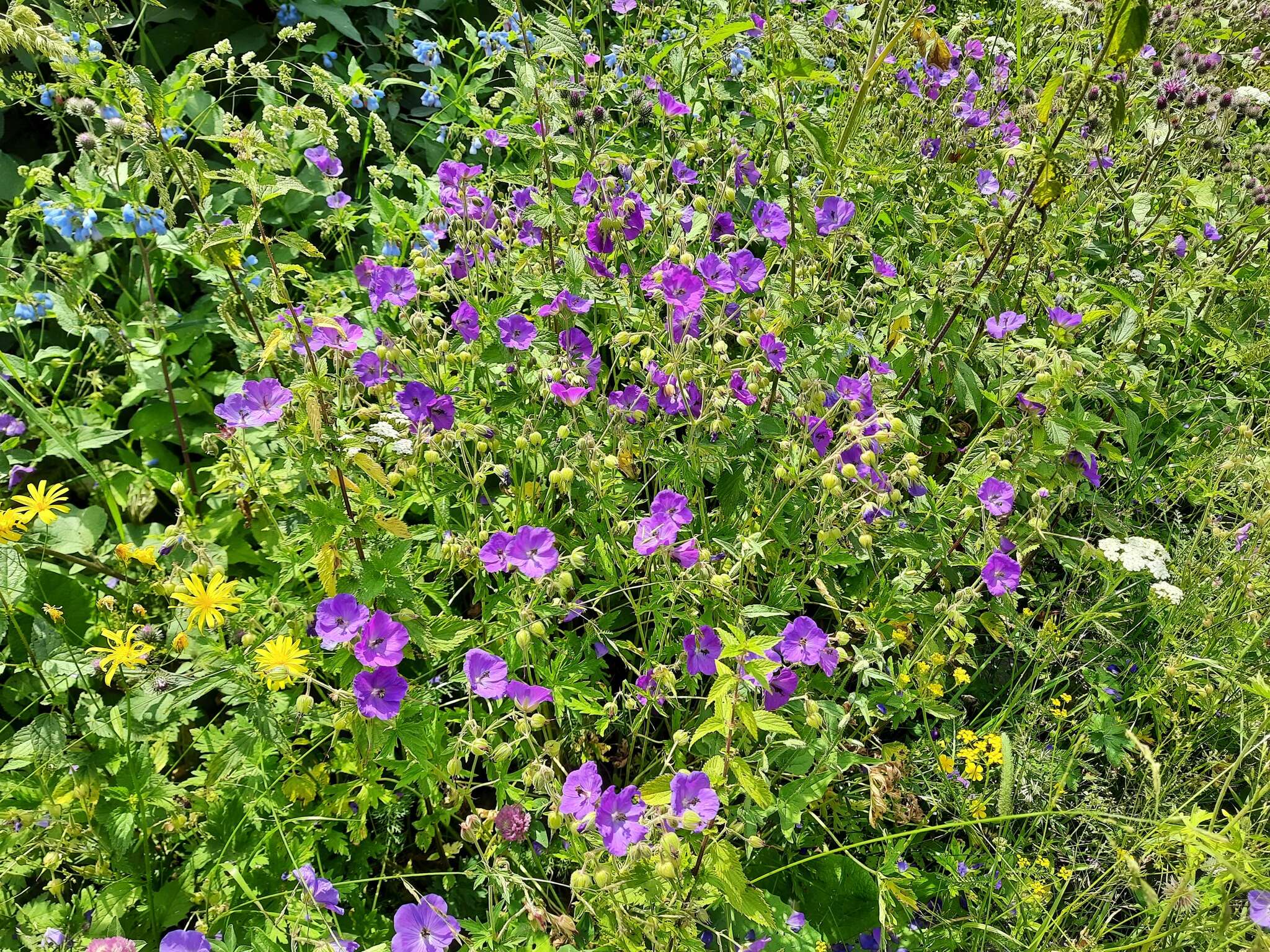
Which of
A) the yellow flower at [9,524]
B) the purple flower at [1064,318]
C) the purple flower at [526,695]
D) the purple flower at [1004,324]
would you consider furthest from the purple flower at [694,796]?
the purple flower at [1064,318]

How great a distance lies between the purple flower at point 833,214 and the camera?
246 centimetres

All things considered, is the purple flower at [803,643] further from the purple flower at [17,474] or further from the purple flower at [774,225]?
the purple flower at [17,474]

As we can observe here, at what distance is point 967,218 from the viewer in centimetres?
292

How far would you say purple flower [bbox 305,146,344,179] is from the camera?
2527mm

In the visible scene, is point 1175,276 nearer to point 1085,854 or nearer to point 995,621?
point 995,621

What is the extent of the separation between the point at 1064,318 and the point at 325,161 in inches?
85.4

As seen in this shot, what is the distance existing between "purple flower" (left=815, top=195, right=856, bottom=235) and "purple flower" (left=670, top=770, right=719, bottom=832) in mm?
1573

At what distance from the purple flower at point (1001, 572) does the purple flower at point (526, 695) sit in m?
1.12

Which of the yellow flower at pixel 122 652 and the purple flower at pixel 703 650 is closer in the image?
the yellow flower at pixel 122 652

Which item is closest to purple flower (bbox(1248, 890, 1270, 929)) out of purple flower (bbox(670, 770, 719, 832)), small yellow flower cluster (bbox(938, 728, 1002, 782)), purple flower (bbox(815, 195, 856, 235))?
small yellow flower cluster (bbox(938, 728, 1002, 782))

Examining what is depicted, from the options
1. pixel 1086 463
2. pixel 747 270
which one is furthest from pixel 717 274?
pixel 1086 463

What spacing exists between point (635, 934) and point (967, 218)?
2.40 meters

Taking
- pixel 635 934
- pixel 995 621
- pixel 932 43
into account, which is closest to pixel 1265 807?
pixel 995 621

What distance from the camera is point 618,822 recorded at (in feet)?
5.20
